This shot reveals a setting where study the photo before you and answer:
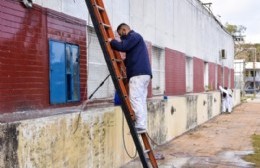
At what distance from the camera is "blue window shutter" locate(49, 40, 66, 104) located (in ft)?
23.1

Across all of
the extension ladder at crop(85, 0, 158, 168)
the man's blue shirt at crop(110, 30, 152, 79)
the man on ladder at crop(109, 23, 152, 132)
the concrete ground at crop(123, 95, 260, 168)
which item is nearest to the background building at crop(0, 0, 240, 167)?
the concrete ground at crop(123, 95, 260, 168)

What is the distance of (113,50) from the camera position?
21.9ft

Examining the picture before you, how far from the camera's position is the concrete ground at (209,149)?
958 cm

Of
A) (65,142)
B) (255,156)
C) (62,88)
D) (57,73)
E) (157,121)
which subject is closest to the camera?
Answer: (65,142)

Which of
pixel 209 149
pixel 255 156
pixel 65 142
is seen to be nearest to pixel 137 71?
pixel 65 142

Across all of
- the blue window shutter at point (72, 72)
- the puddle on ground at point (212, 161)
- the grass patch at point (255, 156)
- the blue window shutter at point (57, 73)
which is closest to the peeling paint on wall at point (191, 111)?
the grass patch at point (255, 156)

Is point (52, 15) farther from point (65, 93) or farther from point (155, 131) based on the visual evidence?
point (155, 131)

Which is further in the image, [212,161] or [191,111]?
[191,111]

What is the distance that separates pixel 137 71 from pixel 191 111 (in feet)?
31.9

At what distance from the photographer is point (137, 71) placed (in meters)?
6.89

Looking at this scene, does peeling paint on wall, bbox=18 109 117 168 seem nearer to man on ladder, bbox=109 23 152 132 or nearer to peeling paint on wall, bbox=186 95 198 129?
man on ladder, bbox=109 23 152 132

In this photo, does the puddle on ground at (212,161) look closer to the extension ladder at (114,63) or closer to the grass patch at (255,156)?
the grass patch at (255,156)

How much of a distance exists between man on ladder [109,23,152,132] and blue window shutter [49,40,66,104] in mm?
1129

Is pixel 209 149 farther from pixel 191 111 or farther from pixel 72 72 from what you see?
pixel 72 72
